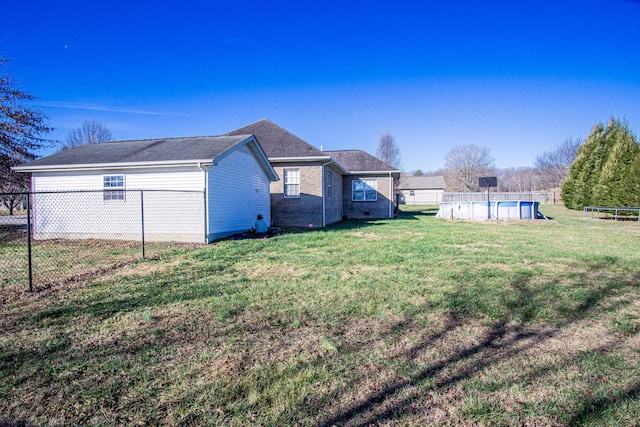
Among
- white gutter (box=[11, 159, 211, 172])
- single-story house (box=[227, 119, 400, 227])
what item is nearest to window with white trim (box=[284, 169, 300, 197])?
single-story house (box=[227, 119, 400, 227])

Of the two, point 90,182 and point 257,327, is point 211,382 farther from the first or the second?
point 90,182

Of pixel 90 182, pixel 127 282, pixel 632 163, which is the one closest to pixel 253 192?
pixel 90 182

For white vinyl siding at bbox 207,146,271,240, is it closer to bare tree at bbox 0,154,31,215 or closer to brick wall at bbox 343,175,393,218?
brick wall at bbox 343,175,393,218

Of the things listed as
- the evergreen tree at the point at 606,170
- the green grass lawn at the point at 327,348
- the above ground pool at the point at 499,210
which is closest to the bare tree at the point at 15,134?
the green grass lawn at the point at 327,348

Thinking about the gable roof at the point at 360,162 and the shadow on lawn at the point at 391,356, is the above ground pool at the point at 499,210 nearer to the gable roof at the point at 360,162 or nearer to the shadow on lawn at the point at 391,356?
the gable roof at the point at 360,162

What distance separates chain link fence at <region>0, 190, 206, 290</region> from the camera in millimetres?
8516

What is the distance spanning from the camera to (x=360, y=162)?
2369 centimetres

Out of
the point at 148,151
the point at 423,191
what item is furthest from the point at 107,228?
the point at 423,191

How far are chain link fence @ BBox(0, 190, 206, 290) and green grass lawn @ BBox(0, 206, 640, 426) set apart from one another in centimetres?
319

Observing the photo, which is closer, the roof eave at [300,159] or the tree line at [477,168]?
the roof eave at [300,159]

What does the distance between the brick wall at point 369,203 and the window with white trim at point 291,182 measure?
7.01 m

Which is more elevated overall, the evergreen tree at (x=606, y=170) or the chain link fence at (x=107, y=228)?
the evergreen tree at (x=606, y=170)

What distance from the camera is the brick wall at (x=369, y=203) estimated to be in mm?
22844

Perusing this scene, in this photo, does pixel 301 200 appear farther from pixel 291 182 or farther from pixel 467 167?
pixel 467 167
